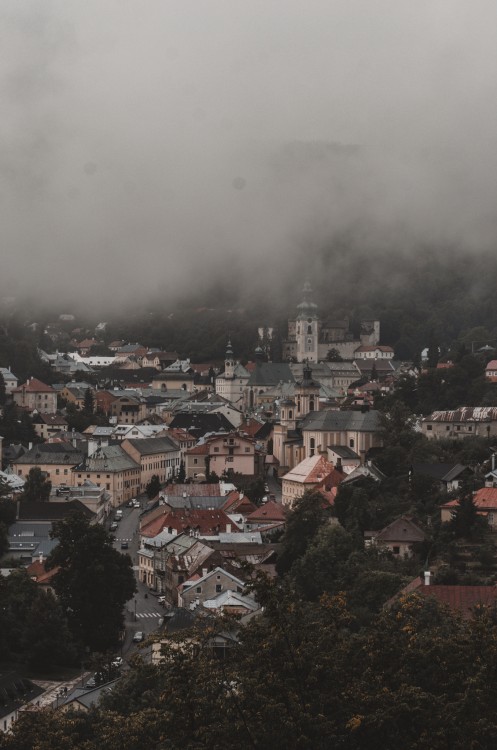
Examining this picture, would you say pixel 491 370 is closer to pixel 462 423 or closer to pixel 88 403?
pixel 462 423

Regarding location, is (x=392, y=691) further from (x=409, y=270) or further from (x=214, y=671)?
(x=409, y=270)

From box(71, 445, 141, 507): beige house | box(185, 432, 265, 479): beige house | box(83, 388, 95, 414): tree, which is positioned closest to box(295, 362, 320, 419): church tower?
box(185, 432, 265, 479): beige house

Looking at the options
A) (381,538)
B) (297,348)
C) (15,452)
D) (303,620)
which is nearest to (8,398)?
(15,452)

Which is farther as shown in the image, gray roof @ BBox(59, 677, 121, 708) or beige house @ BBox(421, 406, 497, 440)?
beige house @ BBox(421, 406, 497, 440)

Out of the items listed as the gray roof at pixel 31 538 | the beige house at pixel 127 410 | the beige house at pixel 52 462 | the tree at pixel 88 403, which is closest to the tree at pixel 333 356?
the beige house at pixel 127 410

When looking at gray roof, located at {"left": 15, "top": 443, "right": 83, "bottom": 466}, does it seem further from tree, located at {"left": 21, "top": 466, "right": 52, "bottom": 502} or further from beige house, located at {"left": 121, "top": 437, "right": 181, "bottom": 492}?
tree, located at {"left": 21, "top": 466, "right": 52, "bottom": 502}

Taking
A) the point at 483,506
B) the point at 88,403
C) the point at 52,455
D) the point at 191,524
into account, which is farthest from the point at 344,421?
the point at 88,403
